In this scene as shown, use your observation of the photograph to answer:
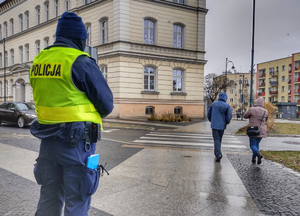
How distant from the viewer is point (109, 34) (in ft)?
70.9

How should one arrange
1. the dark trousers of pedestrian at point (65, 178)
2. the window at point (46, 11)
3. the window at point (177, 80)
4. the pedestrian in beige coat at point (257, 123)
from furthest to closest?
the window at point (46, 11), the window at point (177, 80), the pedestrian in beige coat at point (257, 123), the dark trousers of pedestrian at point (65, 178)

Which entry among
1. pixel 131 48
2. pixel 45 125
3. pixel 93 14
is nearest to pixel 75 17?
pixel 45 125

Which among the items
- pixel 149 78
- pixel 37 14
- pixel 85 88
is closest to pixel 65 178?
pixel 85 88

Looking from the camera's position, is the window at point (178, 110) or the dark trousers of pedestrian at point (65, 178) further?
the window at point (178, 110)

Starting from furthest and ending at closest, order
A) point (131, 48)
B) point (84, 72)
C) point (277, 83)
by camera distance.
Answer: point (277, 83) < point (131, 48) < point (84, 72)

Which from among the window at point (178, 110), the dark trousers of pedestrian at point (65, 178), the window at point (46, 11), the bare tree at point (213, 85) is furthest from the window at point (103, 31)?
the bare tree at point (213, 85)

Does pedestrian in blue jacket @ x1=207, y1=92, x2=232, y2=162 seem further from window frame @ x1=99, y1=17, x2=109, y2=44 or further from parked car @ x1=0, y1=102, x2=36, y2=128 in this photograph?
window frame @ x1=99, y1=17, x2=109, y2=44

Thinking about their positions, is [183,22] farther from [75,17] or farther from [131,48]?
[75,17]

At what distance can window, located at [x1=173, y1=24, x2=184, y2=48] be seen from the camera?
2361 centimetres

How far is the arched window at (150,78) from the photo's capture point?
2222 cm

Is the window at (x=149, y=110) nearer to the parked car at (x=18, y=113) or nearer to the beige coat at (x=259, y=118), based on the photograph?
the parked car at (x=18, y=113)

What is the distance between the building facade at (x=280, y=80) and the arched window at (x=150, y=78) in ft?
150

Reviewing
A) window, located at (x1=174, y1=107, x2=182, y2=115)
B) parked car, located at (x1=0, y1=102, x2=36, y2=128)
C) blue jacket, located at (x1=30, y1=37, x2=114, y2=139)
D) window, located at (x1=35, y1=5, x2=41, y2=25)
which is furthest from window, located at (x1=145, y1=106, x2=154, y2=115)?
blue jacket, located at (x1=30, y1=37, x2=114, y2=139)

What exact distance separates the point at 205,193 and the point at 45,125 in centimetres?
300
